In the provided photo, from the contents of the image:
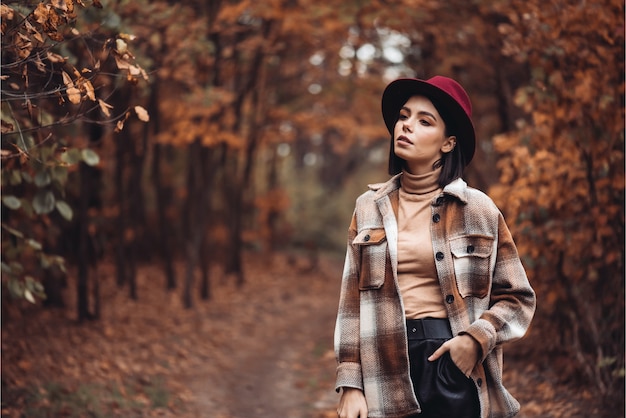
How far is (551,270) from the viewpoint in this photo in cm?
667

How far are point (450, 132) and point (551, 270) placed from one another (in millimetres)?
4273

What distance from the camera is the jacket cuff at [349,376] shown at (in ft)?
8.84

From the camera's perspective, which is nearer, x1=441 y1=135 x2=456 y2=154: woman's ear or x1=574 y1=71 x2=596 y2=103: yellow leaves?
x1=441 y1=135 x2=456 y2=154: woman's ear

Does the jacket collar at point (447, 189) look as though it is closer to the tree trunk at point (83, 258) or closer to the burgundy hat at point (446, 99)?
the burgundy hat at point (446, 99)

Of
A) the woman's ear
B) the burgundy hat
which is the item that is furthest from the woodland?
the woman's ear

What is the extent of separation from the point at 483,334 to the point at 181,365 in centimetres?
652

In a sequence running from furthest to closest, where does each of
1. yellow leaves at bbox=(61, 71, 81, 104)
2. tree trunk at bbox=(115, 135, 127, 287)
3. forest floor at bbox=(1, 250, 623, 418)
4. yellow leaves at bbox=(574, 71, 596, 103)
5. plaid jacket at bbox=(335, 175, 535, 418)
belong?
tree trunk at bbox=(115, 135, 127, 287) < forest floor at bbox=(1, 250, 623, 418) < yellow leaves at bbox=(574, 71, 596, 103) < yellow leaves at bbox=(61, 71, 81, 104) < plaid jacket at bbox=(335, 175, 535, 418)

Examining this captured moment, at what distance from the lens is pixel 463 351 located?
8.37 feet

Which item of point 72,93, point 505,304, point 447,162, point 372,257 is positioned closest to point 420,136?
point 447,162

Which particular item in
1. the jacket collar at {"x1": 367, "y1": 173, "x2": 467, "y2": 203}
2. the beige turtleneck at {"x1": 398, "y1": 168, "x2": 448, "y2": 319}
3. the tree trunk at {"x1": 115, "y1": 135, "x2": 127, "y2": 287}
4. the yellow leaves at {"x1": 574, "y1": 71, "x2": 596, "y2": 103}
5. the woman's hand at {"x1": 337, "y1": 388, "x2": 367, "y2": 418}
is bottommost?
the woman's hand at {"x1": 337, "y1": 388, "x2": 367, "y2": 418}

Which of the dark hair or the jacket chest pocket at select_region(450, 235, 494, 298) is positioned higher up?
the dark hair

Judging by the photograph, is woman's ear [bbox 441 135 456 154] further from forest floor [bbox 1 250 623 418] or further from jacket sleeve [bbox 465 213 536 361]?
forest floor [bbox 1 250 623 418]

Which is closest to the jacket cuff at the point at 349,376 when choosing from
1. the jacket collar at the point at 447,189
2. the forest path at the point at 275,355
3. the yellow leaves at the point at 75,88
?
the jacket collar at the point at 447,189

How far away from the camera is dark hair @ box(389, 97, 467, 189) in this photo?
2834 millimetres
